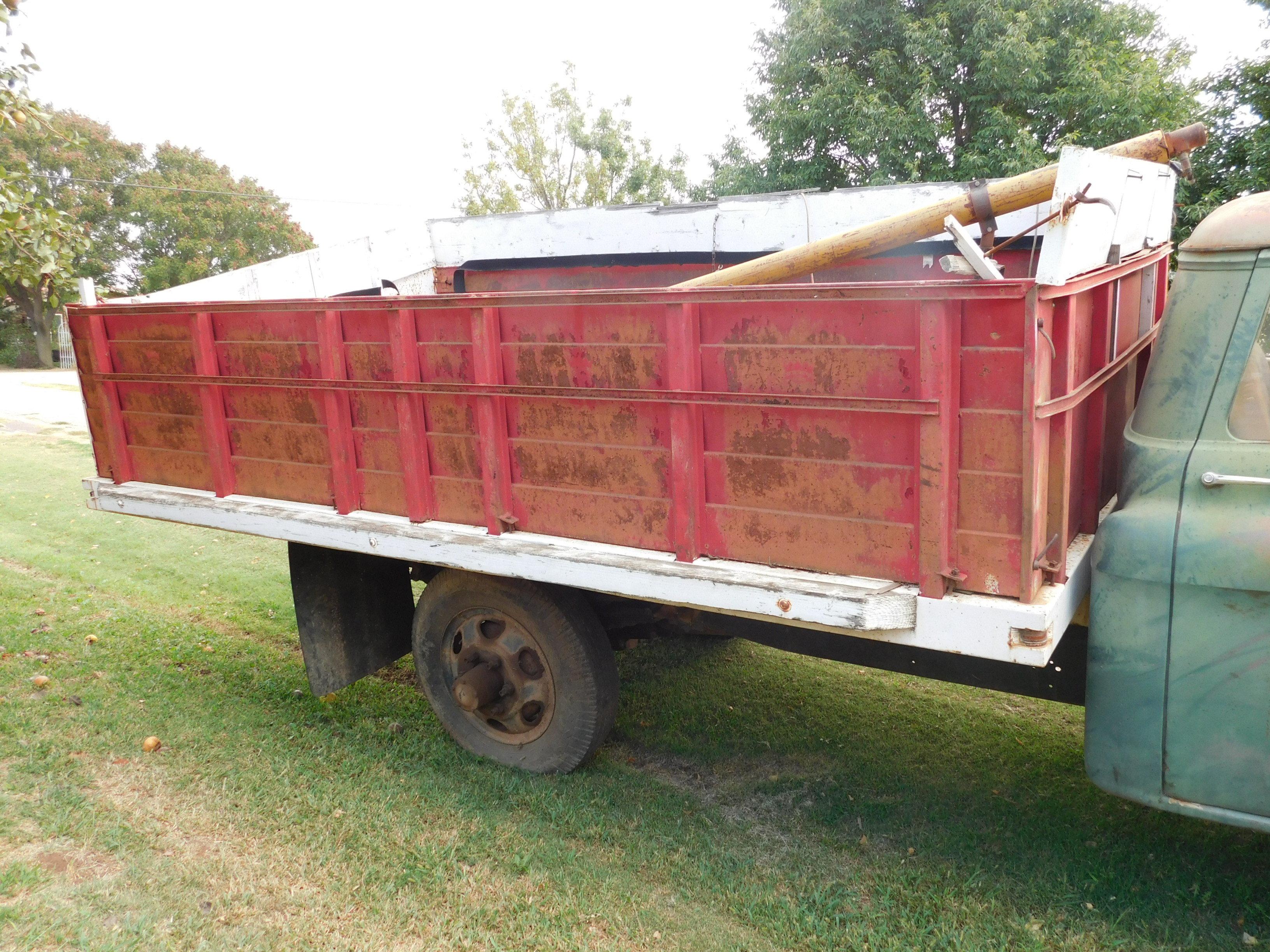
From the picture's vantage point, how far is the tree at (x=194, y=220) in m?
31.5

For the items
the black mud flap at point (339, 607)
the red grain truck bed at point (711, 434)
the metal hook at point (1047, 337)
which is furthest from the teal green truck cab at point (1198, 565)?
the black mud flap at point (339, 607)

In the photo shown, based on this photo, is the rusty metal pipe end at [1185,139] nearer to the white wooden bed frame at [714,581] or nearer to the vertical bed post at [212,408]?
the white wooden bed frame at [714,581]

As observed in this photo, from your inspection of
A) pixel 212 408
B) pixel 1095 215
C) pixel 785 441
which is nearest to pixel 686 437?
pixel 785 441

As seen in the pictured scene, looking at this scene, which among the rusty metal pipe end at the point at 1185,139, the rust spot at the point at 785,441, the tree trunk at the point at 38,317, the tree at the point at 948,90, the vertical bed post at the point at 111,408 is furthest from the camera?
the tree trunk at the point at 38,317

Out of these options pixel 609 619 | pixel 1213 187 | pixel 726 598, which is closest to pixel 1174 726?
pixel 726 598

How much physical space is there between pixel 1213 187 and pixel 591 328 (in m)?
12.2

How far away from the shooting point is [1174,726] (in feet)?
8.15

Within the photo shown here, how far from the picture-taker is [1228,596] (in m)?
2.38

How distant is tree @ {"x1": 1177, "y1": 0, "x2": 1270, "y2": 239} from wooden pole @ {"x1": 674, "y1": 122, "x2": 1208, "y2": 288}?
9593 mm

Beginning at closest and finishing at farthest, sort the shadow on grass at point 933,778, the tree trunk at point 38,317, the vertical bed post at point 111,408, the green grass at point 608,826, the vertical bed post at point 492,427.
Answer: the green grass at point 608,826 → the shadow on grass at point 933,778 → the vertical bed post at point 492,427 → the vertical bed post at point 111,408 → the tree trunk at point 38,317

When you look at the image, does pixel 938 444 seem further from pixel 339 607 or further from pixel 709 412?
pixel 339 607

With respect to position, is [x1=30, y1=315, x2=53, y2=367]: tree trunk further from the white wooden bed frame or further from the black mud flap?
the black mud flap

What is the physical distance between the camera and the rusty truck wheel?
3.52 m

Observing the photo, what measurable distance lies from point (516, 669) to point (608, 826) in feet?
2.33
